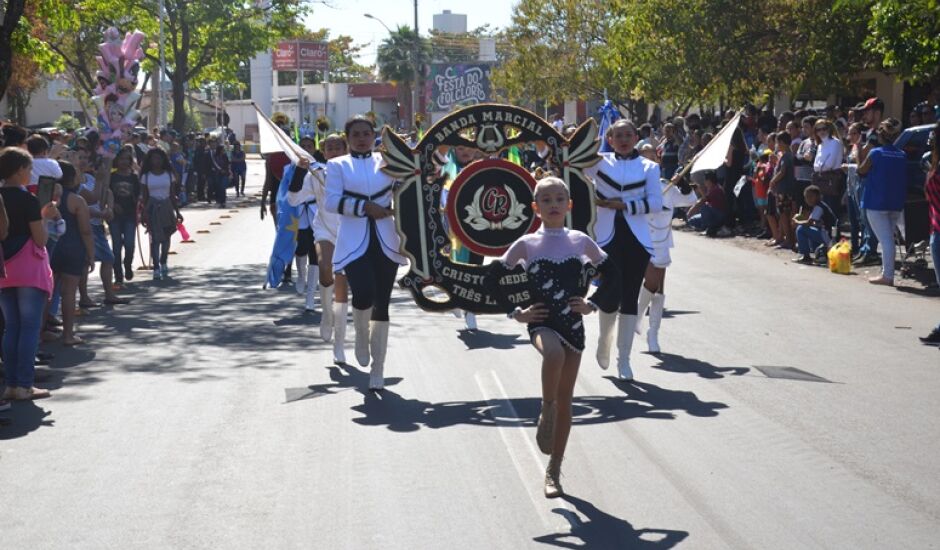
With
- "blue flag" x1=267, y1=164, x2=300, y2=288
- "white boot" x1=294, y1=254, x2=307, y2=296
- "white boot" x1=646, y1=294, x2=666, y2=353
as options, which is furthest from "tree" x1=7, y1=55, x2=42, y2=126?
"white boot" x1=646, y1=294, x2=666, y2=353

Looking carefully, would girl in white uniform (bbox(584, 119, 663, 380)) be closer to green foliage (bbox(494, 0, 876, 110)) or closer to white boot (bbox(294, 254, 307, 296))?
white boot (bbox(294, 254, 307, 296))

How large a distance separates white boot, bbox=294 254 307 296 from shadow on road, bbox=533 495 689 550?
A: 911 cm

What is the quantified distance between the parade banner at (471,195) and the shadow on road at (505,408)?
0.74 metres

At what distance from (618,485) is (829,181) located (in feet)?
46.0

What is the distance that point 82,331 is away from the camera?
45.0 ft

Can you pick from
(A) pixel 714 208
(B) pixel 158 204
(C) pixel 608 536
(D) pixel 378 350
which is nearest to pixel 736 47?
(A) pixel 714 208

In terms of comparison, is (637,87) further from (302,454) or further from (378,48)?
(378,48)

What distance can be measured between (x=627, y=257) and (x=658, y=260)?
1.58 metres

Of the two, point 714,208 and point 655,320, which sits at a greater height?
point 655,320

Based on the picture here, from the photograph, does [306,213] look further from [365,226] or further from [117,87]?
[117,87]

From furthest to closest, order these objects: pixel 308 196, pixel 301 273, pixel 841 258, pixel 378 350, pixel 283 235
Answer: pixel 841 258 → pixel 301 273 → pixel 283 235 → pixel 308 196 → pixel 378 350

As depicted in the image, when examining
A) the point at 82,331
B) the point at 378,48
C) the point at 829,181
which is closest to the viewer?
the point at 82,331

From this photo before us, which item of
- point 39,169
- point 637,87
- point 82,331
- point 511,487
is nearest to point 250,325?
point 82,331

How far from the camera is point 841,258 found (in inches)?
719
